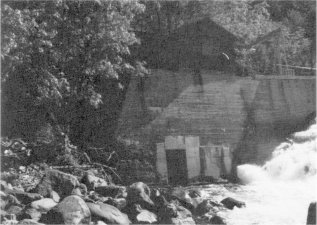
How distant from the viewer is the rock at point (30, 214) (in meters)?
11.0

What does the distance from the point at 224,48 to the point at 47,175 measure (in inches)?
514

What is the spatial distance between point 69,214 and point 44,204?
0.94 m

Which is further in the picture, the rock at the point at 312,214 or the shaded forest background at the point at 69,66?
the shaded forest background at the point at 69,66

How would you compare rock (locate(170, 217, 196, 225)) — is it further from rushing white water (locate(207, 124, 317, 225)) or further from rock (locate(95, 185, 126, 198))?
rock (locate(95, 185, 126, 198))

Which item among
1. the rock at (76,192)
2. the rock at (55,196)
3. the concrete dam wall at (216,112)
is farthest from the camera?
the concrete dam wall at (216,112)

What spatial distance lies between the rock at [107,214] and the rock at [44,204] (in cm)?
82

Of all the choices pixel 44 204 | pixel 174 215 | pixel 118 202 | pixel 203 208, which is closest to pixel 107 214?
pixel 118 202

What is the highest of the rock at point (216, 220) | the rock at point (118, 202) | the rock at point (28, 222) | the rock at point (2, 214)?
the rock at point (2, 214)

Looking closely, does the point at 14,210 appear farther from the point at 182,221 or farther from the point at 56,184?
the point at 182,221

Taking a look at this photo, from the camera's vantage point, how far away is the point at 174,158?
20.0m

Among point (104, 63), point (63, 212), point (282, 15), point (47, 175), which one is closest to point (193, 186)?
point (104, 63)

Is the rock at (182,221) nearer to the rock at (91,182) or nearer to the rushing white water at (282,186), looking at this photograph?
the rushing white water at (282,186)

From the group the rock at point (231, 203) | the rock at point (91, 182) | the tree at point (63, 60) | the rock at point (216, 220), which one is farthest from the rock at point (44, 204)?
the rock at point (231, 203)

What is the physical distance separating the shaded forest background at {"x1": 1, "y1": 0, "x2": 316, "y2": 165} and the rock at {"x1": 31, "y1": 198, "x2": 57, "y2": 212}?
154 inches
